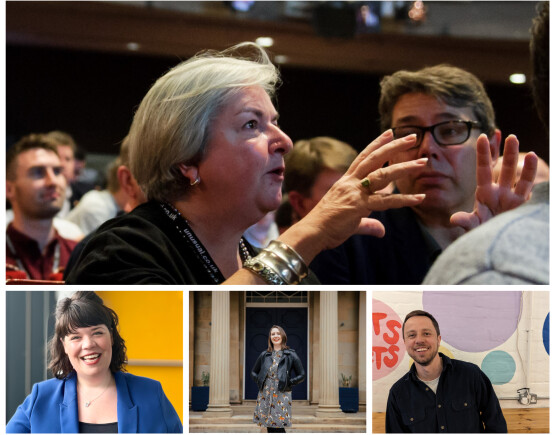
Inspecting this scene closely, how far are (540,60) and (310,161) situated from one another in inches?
24.5

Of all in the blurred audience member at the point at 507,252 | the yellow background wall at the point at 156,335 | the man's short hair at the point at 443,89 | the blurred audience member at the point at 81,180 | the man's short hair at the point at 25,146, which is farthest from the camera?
the blurred audience member at the point at 81,180

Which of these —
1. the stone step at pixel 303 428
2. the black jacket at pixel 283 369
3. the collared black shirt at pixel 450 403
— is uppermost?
the black jacket at pixel 283 369

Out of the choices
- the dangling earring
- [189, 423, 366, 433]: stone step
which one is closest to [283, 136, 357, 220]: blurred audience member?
the dangling earring

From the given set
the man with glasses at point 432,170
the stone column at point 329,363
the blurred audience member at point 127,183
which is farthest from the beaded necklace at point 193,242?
the stone column at point 329,363

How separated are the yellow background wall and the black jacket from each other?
0.22 meters

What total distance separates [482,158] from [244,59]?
0.65 meters

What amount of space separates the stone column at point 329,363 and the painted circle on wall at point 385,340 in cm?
11

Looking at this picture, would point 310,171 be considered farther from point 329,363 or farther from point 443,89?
point 329,363

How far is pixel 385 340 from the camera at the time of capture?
1971 millimetres

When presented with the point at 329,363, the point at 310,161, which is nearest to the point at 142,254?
the point at 310,161

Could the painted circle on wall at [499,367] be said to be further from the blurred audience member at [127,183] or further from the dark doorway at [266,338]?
the blurred audience member at [127,183]

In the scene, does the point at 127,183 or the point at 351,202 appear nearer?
the point at 351,202

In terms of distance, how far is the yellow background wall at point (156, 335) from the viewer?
193 cm

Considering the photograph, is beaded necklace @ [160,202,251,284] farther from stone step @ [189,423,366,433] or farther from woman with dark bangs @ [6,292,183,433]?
stone step @ [189,423,366,433]
